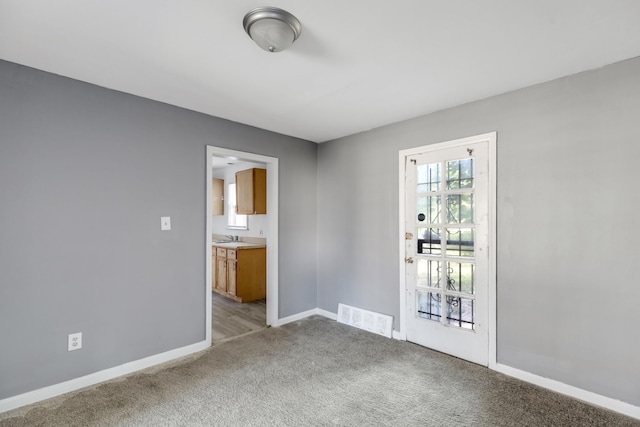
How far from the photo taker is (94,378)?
2.44 metres

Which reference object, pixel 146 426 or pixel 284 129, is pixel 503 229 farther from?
pixel 146 426

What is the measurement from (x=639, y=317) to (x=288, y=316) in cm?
318

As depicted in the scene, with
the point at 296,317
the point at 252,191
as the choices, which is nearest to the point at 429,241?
the point at 296,317

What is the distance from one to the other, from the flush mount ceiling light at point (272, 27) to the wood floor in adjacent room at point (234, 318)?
2876 millimetres

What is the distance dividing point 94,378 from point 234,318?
1.73m

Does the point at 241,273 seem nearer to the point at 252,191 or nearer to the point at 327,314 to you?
the point at 252,191

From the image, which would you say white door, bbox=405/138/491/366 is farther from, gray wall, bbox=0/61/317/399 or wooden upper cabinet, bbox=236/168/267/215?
wooden upper cabinet, bbox=236/168/267/215

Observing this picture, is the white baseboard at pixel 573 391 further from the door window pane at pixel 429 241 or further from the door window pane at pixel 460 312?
the door window pane at pixel 429 241

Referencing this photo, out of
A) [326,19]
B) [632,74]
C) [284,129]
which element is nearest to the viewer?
[326,19]

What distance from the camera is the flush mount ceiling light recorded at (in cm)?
159

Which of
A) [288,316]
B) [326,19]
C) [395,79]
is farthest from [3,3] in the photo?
[288,316]

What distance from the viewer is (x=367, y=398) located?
228cm

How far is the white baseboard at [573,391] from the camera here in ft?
6.79

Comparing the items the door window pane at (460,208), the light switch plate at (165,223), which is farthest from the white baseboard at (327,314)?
the light switch plate at (165,223)
